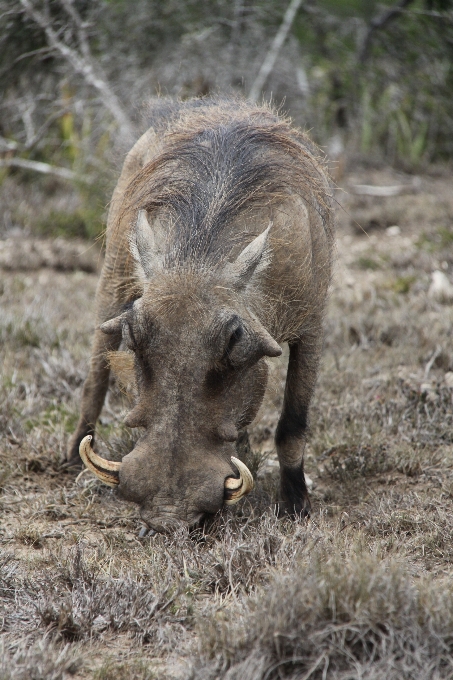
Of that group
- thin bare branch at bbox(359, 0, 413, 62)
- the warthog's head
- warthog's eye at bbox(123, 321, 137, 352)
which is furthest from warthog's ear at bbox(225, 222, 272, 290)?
thin bare branch at bbox(359, 0, 413, 62)

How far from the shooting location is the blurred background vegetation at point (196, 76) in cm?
812

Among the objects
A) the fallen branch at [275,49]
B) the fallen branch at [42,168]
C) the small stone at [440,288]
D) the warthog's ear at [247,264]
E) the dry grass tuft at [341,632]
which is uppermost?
the warthog's ear at [247,264]

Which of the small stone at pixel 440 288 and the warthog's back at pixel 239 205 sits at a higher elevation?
the warthog's back at pixel 239 205

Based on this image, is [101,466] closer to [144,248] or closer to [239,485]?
[239,485]

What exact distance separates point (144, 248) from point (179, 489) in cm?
91

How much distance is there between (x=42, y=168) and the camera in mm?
8219

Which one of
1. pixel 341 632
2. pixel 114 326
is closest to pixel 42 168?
pixel 114 326

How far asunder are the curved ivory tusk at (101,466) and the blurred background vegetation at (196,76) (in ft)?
14.6

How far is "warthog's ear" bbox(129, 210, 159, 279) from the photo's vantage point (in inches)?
110

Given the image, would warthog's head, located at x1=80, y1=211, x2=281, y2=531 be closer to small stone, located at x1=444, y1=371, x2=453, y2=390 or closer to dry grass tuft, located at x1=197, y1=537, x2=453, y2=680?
dry grass tuft, located at x1=197, y1=537, x2=453, y2=680

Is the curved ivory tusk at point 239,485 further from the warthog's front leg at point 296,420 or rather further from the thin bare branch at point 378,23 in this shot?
the thin bare branch at point 378,23

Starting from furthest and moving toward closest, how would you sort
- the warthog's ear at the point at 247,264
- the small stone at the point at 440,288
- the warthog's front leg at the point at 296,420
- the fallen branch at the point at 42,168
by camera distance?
the fallen branch at the point at 42,168
the small stone at the point at 440,288
the warthog's front leg at the point at 296,420
the warthog's ear at the point at 247,264

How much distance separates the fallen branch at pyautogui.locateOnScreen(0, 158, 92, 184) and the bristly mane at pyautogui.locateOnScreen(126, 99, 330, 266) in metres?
4.59

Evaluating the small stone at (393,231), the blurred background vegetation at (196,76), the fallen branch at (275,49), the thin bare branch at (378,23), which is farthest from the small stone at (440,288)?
the thin bare branch at (378,23)
